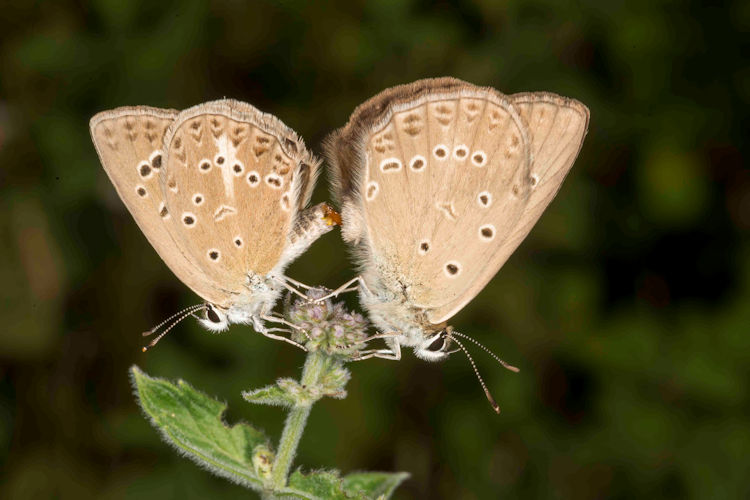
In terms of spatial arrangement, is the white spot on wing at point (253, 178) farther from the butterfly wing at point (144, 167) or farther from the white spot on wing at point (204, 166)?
the butterfly wing at point (144, 167)

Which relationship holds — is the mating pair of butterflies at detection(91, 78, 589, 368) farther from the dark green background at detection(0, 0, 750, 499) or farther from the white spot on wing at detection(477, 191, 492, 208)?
the dark green background at detection(0, 0, 750, 499)

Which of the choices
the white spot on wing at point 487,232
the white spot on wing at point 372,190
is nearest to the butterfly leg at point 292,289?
the white spot on wing at point 372,190

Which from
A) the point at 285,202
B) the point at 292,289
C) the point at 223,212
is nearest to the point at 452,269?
the point at 292,289

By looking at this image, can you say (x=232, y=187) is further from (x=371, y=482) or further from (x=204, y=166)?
(x=371, y=482)

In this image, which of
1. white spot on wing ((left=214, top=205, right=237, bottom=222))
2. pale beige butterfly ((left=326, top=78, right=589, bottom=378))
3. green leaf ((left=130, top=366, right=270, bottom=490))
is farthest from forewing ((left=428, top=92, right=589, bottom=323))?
green leaf ((left=130, top=366, right=270, bottom=490))

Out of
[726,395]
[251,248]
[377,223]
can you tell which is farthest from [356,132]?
[726,395]

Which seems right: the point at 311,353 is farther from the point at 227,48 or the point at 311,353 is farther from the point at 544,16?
the point at 544,16
